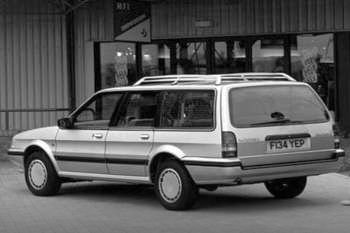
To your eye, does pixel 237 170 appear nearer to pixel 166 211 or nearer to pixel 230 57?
pixel 166 211

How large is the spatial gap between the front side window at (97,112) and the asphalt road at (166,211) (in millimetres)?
1039

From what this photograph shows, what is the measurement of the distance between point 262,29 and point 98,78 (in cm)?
416

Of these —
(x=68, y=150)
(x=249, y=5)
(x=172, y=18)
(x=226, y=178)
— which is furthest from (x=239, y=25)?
(x=226, y=178)

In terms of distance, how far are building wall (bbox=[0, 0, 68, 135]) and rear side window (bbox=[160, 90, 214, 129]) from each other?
9.05m

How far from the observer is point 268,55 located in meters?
18.0

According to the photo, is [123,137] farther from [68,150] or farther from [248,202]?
[248,202]

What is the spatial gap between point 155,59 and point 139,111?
29.4 feet

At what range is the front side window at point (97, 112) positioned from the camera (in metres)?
9.84

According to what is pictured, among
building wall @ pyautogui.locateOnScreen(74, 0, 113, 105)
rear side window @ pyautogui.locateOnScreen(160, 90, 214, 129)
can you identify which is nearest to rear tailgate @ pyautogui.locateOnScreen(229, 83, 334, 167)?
rear side window @ pyautogui.locateOnScreen(160, 90, 214, 129)

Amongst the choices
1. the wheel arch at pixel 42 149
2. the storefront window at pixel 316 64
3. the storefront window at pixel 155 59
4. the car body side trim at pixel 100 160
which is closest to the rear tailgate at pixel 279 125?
the car body side trim at pixel 100 160

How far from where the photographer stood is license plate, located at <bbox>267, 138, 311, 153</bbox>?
856 centimetres

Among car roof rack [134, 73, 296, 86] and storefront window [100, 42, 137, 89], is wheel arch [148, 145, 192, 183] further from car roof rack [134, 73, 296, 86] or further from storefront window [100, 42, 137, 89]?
storefront window [100, 42, 137, 89]

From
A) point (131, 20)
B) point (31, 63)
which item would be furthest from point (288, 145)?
point (31, 63)

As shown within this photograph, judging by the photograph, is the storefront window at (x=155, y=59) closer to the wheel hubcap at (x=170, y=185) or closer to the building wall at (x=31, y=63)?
the building wall at (x=31, y=63)
